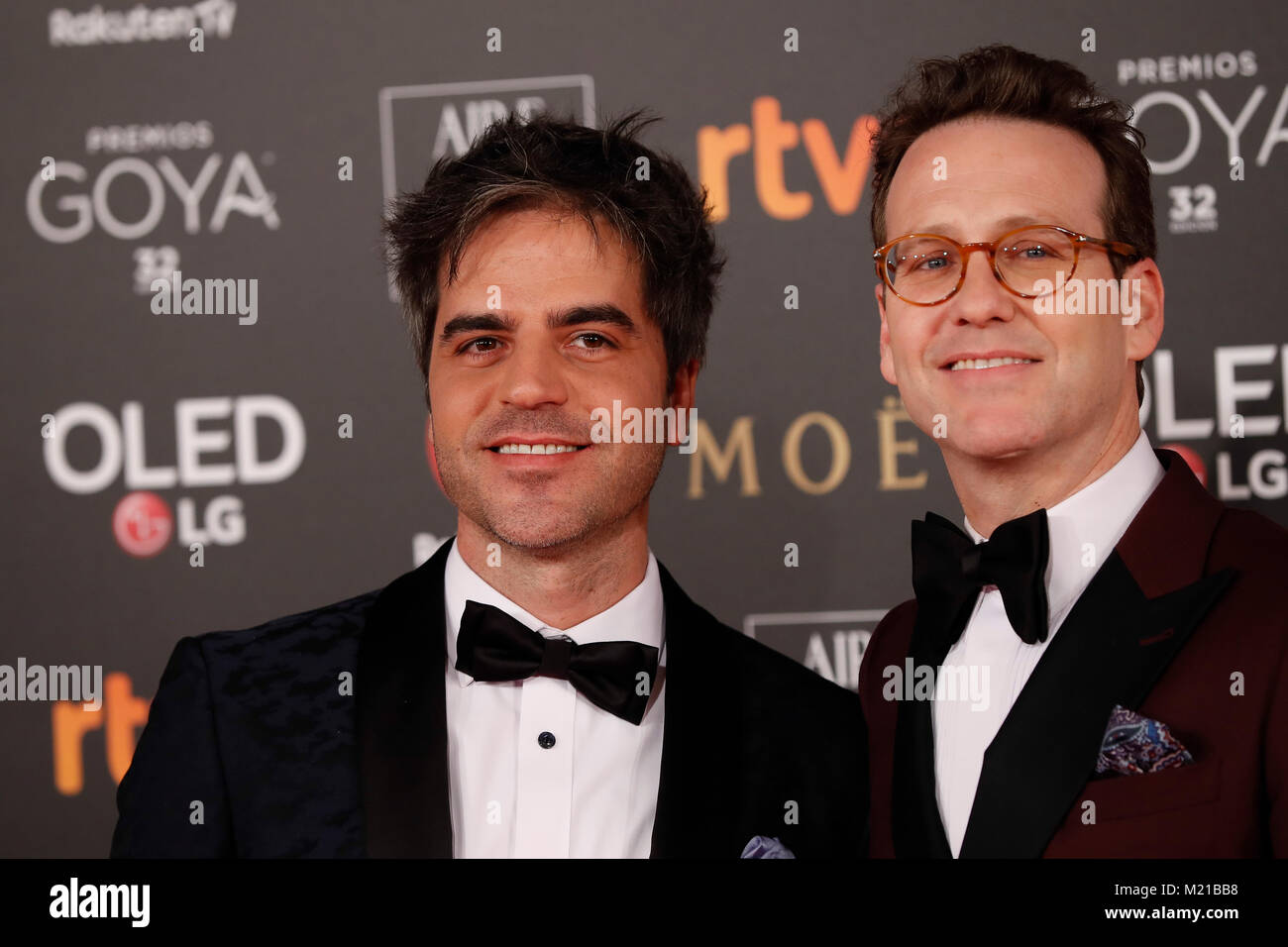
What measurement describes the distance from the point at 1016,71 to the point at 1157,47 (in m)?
0.53

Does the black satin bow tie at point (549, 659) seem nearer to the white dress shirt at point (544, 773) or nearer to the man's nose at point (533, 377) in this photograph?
the white dress shirt at point (544, 773)

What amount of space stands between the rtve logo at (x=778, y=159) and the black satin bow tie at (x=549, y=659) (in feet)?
2.89

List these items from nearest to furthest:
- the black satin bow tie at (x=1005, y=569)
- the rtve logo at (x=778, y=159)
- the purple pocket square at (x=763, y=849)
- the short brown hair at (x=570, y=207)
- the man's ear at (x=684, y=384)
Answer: the black satin bow tie at (x=1005, y=569) < the purple pocket square at (x=763, y=849) < the short brown hair at (x=570, y=207) < the man's ear at (x=684, y=384) < the rtve logo at (x=778, y=159)

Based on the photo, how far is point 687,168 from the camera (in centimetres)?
240

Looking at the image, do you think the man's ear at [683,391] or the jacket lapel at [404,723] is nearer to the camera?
the jacket lapel at [404,723]

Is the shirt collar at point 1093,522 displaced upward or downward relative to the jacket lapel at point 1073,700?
upward

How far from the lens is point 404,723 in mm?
1972

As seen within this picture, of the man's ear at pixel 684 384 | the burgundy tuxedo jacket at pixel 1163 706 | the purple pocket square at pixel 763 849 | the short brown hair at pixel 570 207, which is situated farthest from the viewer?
the man's ear at pixel 684 384

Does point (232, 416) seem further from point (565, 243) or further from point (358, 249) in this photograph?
point (565, 243)

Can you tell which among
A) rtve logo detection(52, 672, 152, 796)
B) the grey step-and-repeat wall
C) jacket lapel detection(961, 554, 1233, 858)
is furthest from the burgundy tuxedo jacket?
rtve logo detection(52, 672, 152, 796)

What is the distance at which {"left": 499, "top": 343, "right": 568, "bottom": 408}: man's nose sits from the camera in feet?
6.54

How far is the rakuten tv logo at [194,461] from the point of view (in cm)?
245

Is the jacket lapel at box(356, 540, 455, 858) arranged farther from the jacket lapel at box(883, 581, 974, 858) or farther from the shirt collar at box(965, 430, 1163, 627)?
the shirt collar at box(965, 430, 1163, 627)

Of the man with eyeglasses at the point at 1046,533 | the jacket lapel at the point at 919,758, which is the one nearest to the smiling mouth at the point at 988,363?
the man with eyeglasses at the point at 1046,533
